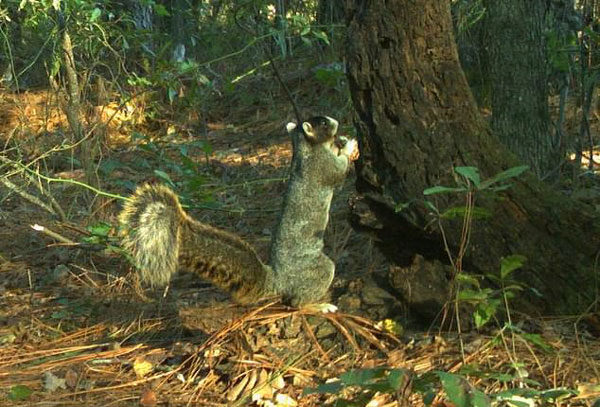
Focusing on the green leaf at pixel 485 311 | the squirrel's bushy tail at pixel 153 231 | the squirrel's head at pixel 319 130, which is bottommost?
the green leaf at pixel 485 311

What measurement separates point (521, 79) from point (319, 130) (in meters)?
1.66

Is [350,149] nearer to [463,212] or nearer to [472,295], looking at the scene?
[463,212]

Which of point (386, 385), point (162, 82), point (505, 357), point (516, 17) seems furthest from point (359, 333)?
point (162, 82)

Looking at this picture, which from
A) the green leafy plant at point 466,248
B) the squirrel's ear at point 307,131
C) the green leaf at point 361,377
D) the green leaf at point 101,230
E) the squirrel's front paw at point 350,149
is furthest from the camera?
the green leaf at point 101,230

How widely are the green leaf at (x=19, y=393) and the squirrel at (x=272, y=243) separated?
2.36 ft

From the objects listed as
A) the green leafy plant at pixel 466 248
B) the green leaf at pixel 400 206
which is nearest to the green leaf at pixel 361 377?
the green leafy plant at pixel 466 248

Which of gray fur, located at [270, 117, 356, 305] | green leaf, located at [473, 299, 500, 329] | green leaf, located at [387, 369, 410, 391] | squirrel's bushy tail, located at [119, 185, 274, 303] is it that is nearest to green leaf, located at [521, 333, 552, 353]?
green leaf, located at [473, 299, 500, 329]

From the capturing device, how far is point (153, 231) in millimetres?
3354

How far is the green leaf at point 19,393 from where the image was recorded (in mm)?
3424

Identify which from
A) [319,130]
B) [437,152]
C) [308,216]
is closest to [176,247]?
[308,216]

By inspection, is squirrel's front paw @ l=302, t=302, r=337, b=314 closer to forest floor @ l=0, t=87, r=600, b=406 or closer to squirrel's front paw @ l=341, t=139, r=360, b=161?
forest floor @ l=0, t=87, r=600, b=406

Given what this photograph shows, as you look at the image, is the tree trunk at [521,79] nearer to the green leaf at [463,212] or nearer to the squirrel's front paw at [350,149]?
the squirrel's front paw at [350,149]

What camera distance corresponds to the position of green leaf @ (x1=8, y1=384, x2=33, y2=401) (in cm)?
342

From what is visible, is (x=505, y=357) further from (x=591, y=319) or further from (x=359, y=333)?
(x=359, y=333)
